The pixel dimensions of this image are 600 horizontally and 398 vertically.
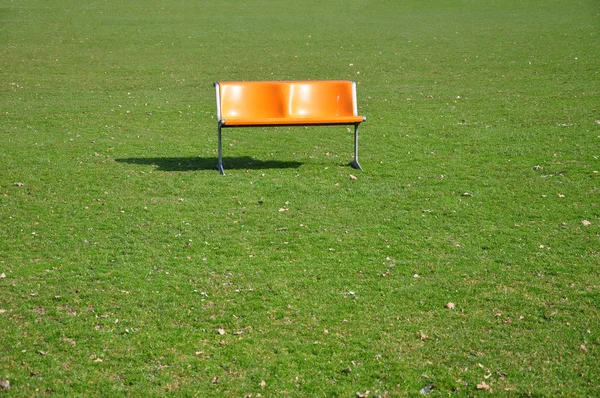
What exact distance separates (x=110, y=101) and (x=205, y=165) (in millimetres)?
5405

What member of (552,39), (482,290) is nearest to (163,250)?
(482,290)

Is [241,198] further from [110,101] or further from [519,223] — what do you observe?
[110,101]

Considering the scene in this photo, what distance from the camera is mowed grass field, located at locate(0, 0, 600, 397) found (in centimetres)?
531

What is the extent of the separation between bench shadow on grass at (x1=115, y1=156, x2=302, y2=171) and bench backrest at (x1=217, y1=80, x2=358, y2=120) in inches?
27.4

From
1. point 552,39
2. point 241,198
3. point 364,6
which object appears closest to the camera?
point 241,198

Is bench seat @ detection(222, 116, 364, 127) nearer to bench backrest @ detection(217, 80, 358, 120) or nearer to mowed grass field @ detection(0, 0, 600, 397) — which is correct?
bench backrest @ detection(217, 80, 358, 120)

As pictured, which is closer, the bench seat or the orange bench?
the bench seat

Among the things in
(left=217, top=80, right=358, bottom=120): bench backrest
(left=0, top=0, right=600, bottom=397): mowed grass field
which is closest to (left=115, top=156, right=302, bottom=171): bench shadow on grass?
(left=0, top=0, right=600, bottom=397): mowed grass field

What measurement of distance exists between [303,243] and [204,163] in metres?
3.45

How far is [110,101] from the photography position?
15062 mm

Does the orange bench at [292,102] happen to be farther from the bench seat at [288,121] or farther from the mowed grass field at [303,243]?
the mowed grass field at [303,243]

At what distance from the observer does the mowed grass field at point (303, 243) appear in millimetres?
5309

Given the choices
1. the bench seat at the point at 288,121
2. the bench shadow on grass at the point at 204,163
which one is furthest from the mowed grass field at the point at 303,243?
the bench seat at the point at 288,121

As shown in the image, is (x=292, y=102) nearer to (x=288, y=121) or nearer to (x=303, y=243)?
(x=288, y=121)
